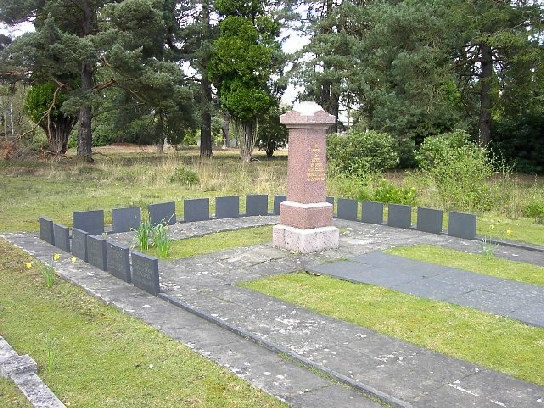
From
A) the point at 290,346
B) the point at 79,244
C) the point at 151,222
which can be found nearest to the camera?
the point at 290,346

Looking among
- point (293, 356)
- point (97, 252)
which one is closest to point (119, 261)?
point (97, 252)

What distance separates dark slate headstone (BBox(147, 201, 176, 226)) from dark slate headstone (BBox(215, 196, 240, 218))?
1.28 metres

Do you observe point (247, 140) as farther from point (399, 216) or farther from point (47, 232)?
point (47, 232)

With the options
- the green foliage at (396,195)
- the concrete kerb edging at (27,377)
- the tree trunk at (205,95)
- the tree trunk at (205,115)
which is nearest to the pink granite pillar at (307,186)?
the green foliage at (396,195)

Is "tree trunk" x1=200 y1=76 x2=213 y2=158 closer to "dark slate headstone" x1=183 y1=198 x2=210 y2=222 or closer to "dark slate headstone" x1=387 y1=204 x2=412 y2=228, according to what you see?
"dark slate headstone" x1=183 y1=198 x2=210 y2=222

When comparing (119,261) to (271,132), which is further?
(271,132)

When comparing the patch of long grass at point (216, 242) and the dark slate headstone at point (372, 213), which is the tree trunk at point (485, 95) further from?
the patch of long grass at point (216, 242)

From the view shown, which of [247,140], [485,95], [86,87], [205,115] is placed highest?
[86,87]

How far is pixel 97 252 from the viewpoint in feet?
24.6

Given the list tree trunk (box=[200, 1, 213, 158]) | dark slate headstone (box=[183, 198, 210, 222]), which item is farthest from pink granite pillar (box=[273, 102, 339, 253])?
tree trunk (box=[200, 1, 213, 158])

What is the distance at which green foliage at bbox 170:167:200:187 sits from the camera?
17516 mm

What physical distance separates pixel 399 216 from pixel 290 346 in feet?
21.9

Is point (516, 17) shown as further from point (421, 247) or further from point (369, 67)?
point (421, 247)

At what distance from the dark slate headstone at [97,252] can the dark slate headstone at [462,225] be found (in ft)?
20.8
